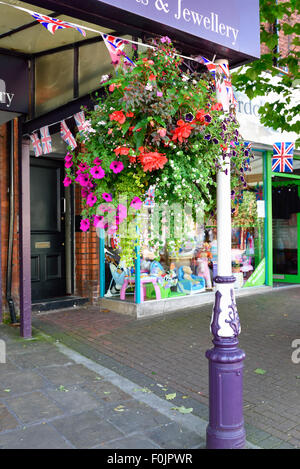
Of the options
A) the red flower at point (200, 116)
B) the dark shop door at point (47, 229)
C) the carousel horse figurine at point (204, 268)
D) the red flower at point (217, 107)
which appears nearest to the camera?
the red flower at point (200, 116)

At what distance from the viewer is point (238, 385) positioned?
2891 millimetres

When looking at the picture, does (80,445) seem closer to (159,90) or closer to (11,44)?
(159,90)

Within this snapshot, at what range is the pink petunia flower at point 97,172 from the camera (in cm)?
264

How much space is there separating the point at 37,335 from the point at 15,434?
273 cm

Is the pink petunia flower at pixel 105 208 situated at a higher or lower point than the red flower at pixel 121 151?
lower

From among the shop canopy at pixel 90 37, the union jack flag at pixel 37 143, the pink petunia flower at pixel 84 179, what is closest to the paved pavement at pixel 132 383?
the pink petunia flower at pixel 84 179

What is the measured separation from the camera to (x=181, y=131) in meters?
2.49

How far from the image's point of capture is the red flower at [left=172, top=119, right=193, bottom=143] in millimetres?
2494

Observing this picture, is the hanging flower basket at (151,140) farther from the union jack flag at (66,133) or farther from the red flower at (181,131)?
the union jack flag at (66,133)

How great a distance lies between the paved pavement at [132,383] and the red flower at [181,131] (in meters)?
2.17

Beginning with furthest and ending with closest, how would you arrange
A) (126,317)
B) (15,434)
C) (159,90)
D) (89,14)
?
(126,317), (15,434), (89,14), (159,90)

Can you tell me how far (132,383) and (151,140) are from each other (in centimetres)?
268

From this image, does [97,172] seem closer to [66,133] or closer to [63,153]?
[66,133]
